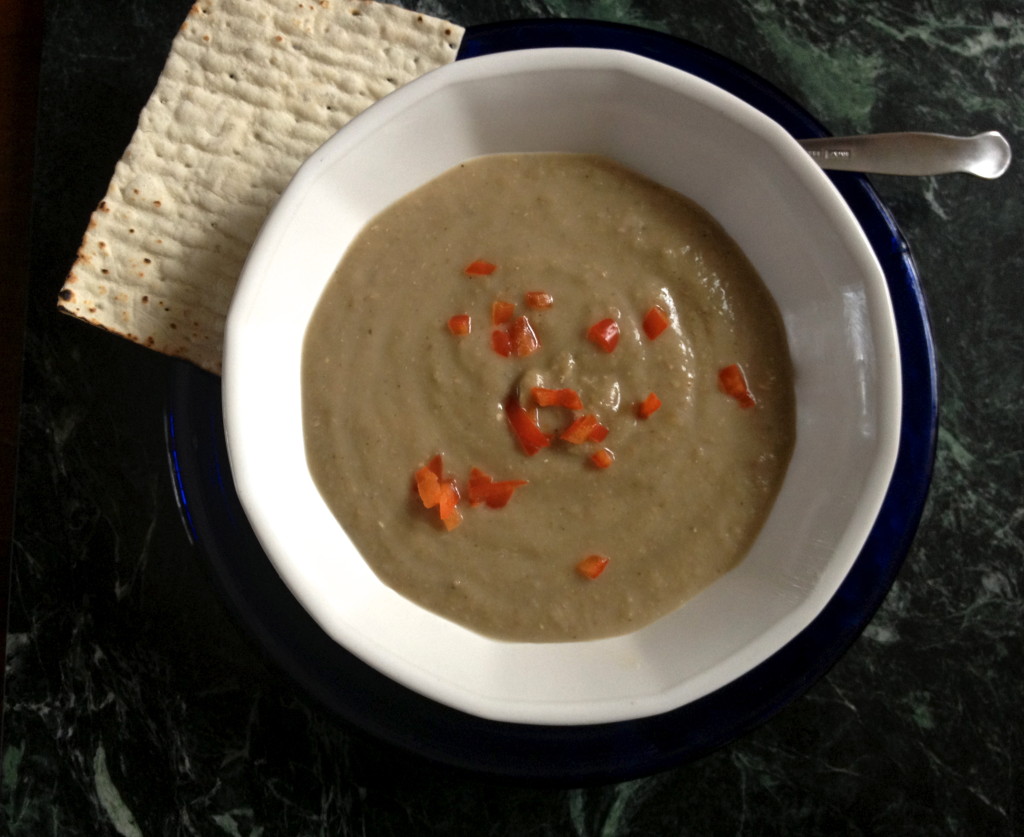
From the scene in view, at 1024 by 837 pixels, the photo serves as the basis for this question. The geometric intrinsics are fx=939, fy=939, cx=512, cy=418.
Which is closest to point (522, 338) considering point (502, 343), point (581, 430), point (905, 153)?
point (502, 343)

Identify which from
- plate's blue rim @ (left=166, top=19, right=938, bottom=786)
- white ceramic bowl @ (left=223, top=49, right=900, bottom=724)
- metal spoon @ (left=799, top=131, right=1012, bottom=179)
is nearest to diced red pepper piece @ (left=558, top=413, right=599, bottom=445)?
white ceramic bowl @ (left=223, top=49, right=900, bottom=724)

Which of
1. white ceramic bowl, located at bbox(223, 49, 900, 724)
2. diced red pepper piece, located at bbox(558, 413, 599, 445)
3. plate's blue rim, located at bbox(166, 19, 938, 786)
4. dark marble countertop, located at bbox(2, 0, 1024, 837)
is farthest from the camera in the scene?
dark marble countertop, located at bbox(2, 0, 1024, 837)

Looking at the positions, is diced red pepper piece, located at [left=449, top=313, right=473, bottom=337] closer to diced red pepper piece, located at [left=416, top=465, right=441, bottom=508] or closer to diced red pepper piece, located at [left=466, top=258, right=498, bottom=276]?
diced red pepper piece, located at [left=466, top=258, right=498, bottom=276]

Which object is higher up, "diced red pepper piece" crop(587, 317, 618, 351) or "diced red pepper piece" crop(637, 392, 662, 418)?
"diced red pepper piece" crop(587, 317, 618, 351)

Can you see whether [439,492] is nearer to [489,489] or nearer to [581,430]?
[489,489]

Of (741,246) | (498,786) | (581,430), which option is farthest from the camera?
(498,786)

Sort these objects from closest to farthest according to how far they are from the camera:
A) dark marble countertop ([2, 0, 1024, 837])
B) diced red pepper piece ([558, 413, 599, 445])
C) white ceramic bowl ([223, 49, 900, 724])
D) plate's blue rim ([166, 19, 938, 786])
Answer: white ceramic bowl ([223, 49, 900, 724]) → diced red pepper piece ([558, 413, 599, 445]) → plate's blue rim ([166, 19, 938, 786]) → dark marble countertop ([2, 0, 1024, 837])

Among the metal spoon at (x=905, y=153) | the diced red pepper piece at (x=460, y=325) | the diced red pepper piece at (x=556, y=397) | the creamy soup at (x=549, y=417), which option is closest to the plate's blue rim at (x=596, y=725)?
the metal spoon at (x=905, y=153)
